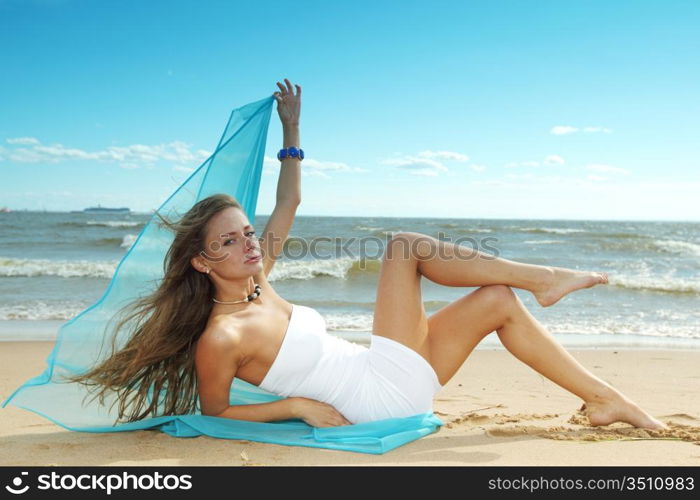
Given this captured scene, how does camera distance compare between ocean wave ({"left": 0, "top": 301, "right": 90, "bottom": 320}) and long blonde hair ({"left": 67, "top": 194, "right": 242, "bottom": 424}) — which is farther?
ocean wave ({"left": 0, "top": 301, "right": 90, "bottom": 320})

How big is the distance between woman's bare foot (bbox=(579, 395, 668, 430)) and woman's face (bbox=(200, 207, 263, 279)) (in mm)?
2003

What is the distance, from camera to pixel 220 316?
3166 millimetres

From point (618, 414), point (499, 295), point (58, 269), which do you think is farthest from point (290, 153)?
point (58, 269)

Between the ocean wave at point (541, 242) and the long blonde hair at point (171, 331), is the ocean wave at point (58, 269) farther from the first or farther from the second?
the ocean wave at point (541, 242)

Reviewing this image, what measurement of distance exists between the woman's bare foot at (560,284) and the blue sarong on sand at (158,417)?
0.93 metres

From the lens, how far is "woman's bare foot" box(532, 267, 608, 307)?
3467 millimetres

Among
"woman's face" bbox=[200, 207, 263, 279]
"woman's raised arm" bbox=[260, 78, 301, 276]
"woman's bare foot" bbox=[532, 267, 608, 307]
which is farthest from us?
"woman's raised arm" bbox=[260, 78, 301, 276]

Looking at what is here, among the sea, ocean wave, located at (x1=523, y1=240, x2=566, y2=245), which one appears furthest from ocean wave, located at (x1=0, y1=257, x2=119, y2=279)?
ocean wave, located at (x1=523, y1=240, x2=566, y2=245)

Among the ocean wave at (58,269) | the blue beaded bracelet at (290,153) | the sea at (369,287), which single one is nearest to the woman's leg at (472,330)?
the blue beaded bracelet at (290,153)

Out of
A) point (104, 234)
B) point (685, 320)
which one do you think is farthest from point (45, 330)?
point (104, 234)

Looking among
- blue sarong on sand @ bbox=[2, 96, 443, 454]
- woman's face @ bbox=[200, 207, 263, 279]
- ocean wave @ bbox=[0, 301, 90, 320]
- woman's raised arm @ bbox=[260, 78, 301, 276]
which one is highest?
woman's raised arm @ bbox=[260, 78, 301, 276]

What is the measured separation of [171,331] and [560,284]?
2.16 meters

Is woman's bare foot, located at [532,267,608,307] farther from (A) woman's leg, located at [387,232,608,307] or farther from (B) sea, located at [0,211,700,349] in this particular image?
(B) sea, located at [0,211,700,349]

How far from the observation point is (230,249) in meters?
3.16
